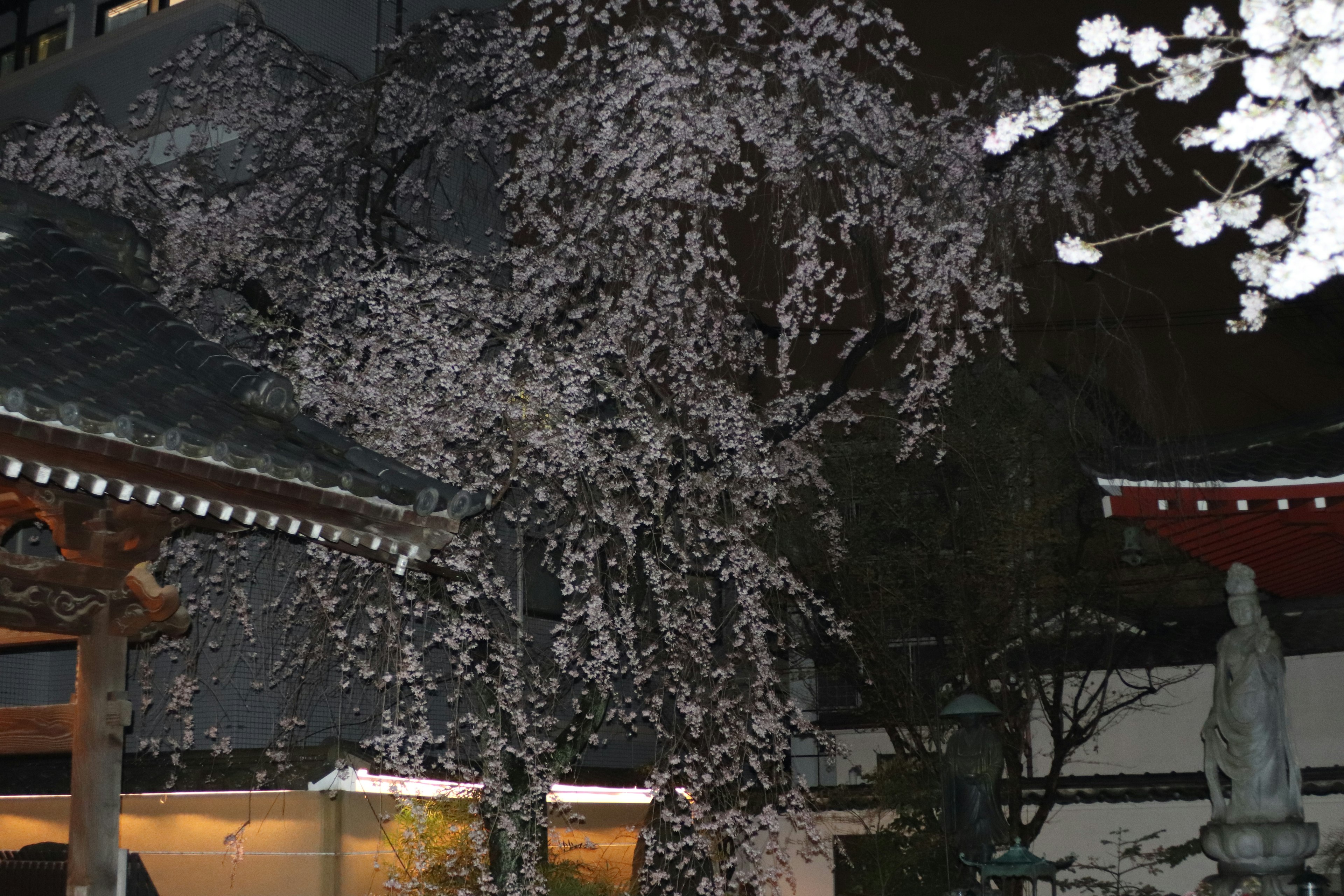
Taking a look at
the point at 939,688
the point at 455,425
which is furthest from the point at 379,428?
the point at 939,688

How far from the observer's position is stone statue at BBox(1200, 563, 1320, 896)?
868cm

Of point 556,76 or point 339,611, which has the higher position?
point 556,76

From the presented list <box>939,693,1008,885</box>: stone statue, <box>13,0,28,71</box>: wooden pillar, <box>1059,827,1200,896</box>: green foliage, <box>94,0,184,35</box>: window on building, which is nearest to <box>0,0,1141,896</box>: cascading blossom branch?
<box>939,693,1008,885</box>: stone statue

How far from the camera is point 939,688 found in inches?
659

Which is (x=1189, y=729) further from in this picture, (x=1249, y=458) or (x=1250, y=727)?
(x=1249, y=458)

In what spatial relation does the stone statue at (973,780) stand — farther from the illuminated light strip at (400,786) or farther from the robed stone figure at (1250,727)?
the illuminated light strip at (400,786)

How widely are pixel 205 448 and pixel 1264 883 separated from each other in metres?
7.29

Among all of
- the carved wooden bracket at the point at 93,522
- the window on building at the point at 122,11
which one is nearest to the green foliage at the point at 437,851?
the carved wooden bracket at the point at 93,522

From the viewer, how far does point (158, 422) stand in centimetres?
562

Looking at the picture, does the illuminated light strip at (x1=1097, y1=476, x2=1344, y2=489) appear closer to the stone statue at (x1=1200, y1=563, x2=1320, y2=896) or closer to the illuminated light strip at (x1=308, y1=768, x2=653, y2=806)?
the stone statue at (x1=1200, y1=563, x2=1320, y2=896)

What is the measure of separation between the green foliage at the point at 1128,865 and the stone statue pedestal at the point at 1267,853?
8.25 meters

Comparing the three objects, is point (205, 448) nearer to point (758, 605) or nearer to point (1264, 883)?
point (758, 605)

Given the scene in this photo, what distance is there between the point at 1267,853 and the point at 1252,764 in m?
0.63

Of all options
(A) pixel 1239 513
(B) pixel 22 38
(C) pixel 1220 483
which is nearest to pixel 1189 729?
(A) pixel 1239 513
